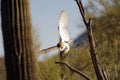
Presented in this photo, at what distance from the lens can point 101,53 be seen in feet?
70.4

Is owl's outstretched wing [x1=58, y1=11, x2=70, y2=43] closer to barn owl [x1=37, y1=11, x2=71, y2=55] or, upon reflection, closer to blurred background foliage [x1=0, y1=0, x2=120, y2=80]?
barn owl [x1=37, y1=11, x2=71, y2=55]

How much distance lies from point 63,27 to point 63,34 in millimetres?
82

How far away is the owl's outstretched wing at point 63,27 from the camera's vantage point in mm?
3444

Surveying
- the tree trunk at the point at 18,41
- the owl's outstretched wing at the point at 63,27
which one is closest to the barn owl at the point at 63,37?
the owl's outstretched wing at the point at 63,27

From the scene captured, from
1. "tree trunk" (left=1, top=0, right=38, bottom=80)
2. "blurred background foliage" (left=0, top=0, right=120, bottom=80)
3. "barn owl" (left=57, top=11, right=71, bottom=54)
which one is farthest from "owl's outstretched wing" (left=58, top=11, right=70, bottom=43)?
"blurred background foliage" (left=0, top=0, right=120, bottom=80)

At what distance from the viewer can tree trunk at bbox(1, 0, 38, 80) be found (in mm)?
3566

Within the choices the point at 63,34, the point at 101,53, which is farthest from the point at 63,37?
the point at 101,53

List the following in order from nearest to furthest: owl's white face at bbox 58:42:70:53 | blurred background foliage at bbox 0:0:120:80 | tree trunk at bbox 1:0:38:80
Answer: owl's white face at bbox 58:42:70:53
tree trunk at bbox 1:0:38:80
blurred background foliage at bbox 0:0:120:80

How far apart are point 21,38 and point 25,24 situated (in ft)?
0.41

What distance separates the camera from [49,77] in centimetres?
2005

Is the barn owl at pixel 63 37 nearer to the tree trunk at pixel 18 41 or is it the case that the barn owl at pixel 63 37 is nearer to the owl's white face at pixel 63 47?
the owl's white face at pixel 63 47

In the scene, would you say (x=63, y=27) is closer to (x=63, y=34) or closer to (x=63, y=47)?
(x=63, y=34)

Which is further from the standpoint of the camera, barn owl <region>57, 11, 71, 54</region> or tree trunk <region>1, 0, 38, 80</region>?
tree trunk <region>1, 0, 38, 80</region>

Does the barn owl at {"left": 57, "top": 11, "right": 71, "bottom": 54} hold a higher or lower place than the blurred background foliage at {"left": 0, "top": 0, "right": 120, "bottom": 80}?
higher
